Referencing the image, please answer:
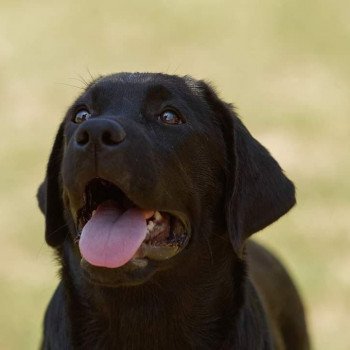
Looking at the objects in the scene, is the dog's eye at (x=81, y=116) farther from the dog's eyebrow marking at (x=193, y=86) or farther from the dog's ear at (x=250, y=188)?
the dog's ear at (x=250, y=188)

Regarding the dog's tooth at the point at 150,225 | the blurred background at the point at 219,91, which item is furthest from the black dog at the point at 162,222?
the blurred background at the point at 219,91

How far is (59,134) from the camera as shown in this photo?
5043 mm

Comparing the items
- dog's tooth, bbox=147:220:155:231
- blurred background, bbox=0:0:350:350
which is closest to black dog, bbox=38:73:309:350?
dog's tooth, bbox=147:220:155:231

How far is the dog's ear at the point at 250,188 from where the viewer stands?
4.77 meters

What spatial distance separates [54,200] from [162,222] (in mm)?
725

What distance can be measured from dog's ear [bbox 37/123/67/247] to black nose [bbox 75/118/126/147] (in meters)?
0.85

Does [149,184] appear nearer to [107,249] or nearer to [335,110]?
[107,249]

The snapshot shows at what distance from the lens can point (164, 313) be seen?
4855mm

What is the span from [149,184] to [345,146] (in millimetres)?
6670

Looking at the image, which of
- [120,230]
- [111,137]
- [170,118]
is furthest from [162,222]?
[111,137]

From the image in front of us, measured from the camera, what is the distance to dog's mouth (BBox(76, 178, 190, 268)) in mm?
4375

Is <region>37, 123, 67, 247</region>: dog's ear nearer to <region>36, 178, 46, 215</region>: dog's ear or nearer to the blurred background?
<region>36, 178, 46, 215</region>: dog's ear

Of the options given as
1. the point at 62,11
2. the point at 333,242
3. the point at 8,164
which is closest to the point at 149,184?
the point at 333,242

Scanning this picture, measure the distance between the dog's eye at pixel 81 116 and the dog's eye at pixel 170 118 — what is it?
33cm
